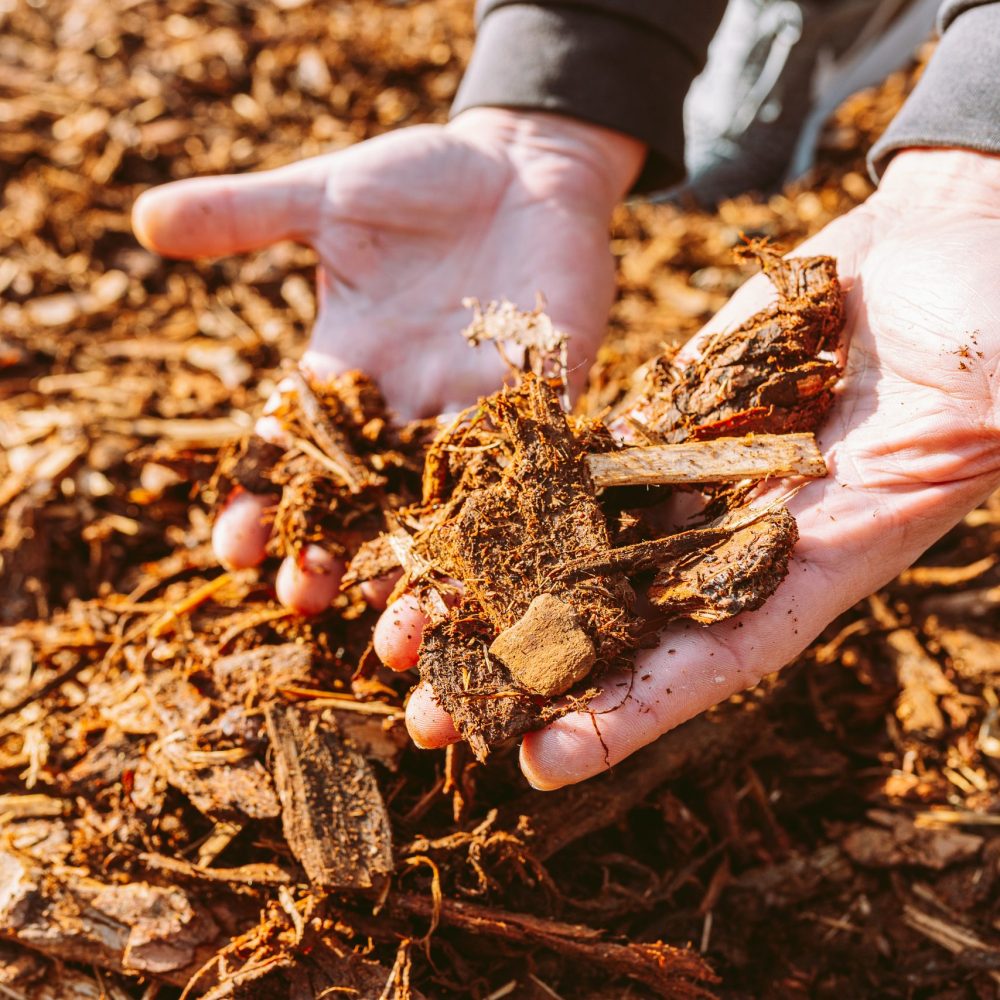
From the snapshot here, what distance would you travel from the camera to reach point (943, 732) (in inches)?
104

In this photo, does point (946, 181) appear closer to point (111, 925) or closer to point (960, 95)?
point (960, 95)

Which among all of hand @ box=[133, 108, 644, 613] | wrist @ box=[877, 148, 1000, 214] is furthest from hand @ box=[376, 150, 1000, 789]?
hand @ box=[133, 108, 644, 613]

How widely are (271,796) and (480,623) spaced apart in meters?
0.70

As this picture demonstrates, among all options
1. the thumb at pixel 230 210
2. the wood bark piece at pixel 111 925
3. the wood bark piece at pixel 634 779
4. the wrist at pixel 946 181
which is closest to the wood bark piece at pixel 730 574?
the wood bark piece at pixel 634 779

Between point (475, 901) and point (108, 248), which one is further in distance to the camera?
point (108, 248)

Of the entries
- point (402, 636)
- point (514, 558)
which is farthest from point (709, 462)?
point (402, 636)

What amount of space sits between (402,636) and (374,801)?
1.46 ft

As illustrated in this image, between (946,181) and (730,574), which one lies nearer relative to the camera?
(730,574)

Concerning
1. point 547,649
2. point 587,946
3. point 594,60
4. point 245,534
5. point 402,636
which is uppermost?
point 594,60

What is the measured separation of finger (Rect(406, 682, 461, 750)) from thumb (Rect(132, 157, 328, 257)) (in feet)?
6.03

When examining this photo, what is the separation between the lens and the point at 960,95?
2.67 metres

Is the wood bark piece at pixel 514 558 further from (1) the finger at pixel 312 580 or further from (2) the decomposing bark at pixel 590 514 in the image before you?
(1) the finger at pixel 312 580

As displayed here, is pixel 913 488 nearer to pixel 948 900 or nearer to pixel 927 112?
pixel 948 900

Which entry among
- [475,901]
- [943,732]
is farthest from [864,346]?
[475,901]
